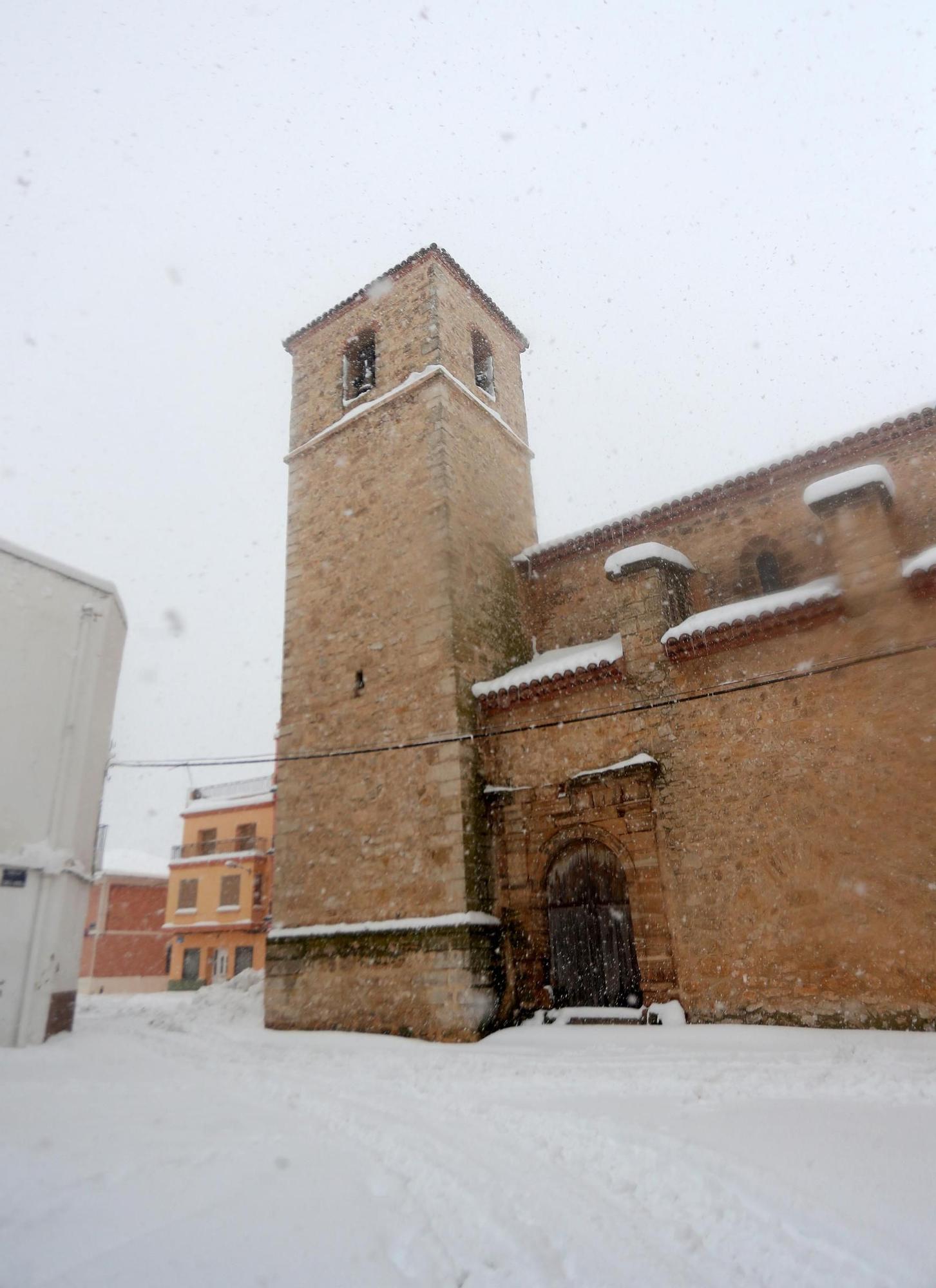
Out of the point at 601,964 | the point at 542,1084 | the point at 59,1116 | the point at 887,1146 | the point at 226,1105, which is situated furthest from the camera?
the point at 601,964

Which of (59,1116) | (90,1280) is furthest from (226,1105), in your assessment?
(90,1280)

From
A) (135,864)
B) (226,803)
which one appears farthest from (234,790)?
(135,864)

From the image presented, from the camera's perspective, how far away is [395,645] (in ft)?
41.2

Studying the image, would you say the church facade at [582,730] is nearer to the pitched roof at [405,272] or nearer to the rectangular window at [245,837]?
the pitched roof at [405,272]

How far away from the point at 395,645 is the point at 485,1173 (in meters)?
8.65

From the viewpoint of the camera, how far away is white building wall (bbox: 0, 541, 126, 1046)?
9969 mm

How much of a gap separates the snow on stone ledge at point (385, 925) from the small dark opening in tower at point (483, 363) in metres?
10.1

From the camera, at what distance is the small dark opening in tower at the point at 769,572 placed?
12.2 meters

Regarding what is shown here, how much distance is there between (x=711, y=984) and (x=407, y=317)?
483 inches

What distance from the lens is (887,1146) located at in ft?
15.0

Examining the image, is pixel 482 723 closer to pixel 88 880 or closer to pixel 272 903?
pixel 272 903

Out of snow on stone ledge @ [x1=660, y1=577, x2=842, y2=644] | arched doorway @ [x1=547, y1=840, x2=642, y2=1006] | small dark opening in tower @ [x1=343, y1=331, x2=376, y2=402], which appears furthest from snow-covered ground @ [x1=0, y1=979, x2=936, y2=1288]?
small dark opening in tower @ [x1=343, y1=331, x2=376, y2=402]

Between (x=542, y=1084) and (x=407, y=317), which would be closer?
(x=542, y=1084)

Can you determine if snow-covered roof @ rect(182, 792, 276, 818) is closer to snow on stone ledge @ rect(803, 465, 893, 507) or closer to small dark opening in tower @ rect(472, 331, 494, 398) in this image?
small dark opening in tower @ rect(472, 331, 494, 398)
